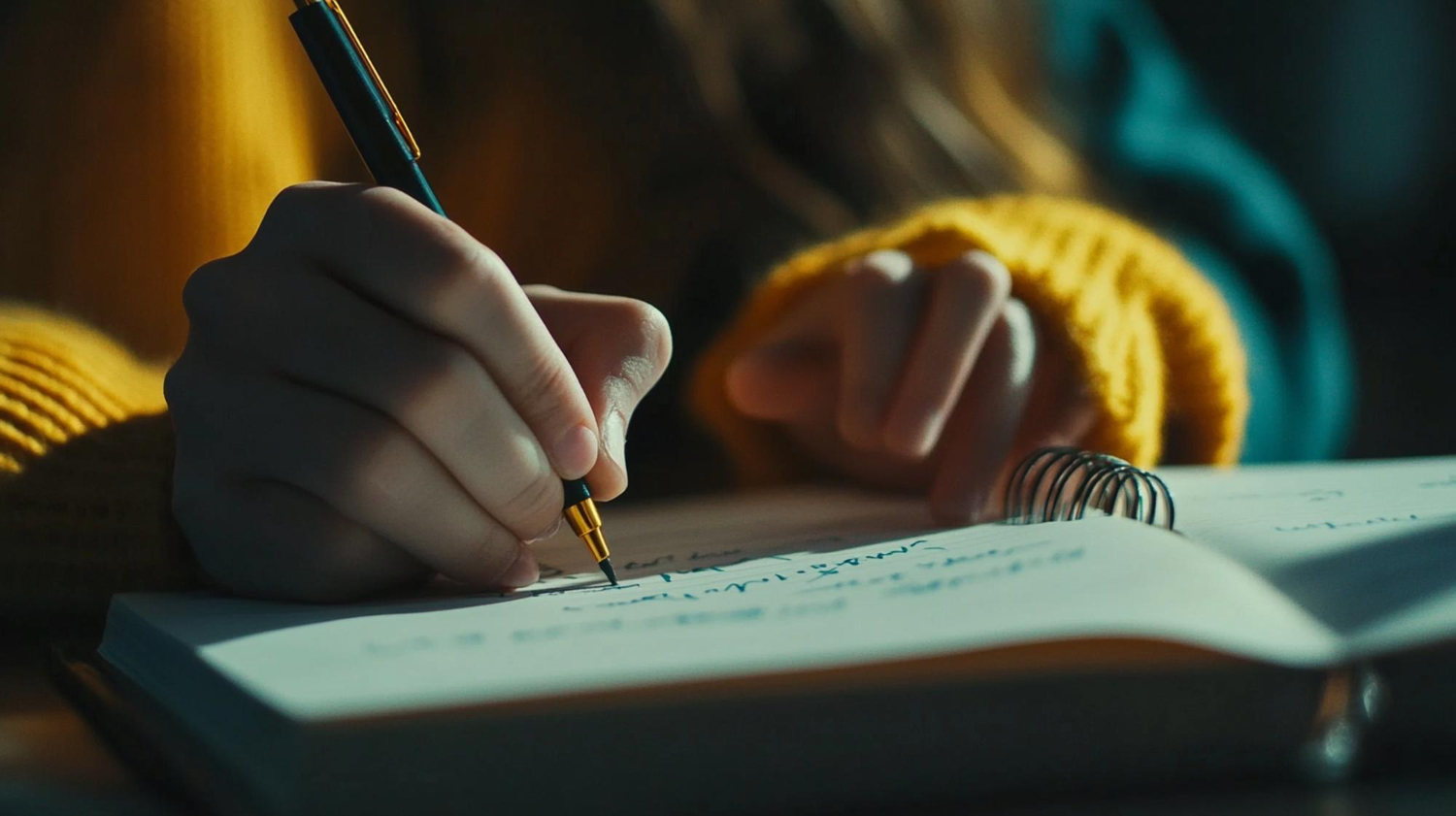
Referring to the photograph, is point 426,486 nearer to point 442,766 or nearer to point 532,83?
point 442,766

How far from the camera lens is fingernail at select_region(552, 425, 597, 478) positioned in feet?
0.97

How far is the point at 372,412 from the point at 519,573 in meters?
0.06

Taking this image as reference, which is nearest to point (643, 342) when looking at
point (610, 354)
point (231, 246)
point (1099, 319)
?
point (610, 354)

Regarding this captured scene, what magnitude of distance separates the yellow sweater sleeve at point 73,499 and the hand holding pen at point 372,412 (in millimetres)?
66

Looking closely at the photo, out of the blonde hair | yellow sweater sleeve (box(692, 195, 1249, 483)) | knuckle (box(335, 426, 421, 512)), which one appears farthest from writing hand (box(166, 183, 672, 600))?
the blonde hair

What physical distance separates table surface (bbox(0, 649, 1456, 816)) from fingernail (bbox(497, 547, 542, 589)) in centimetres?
11

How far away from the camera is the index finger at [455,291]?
0.28m

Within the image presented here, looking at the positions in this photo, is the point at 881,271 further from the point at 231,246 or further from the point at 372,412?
the point at 231,246

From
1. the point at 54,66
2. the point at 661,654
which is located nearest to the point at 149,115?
the point at 54,66

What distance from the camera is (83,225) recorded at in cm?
61

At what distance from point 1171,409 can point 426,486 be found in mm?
393

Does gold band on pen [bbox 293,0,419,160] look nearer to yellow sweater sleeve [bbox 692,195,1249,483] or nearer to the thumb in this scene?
the thumb

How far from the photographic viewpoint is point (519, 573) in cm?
31

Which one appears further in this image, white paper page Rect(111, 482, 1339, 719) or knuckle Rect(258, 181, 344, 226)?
knuckle Rect(258, 181, 344, 226)
